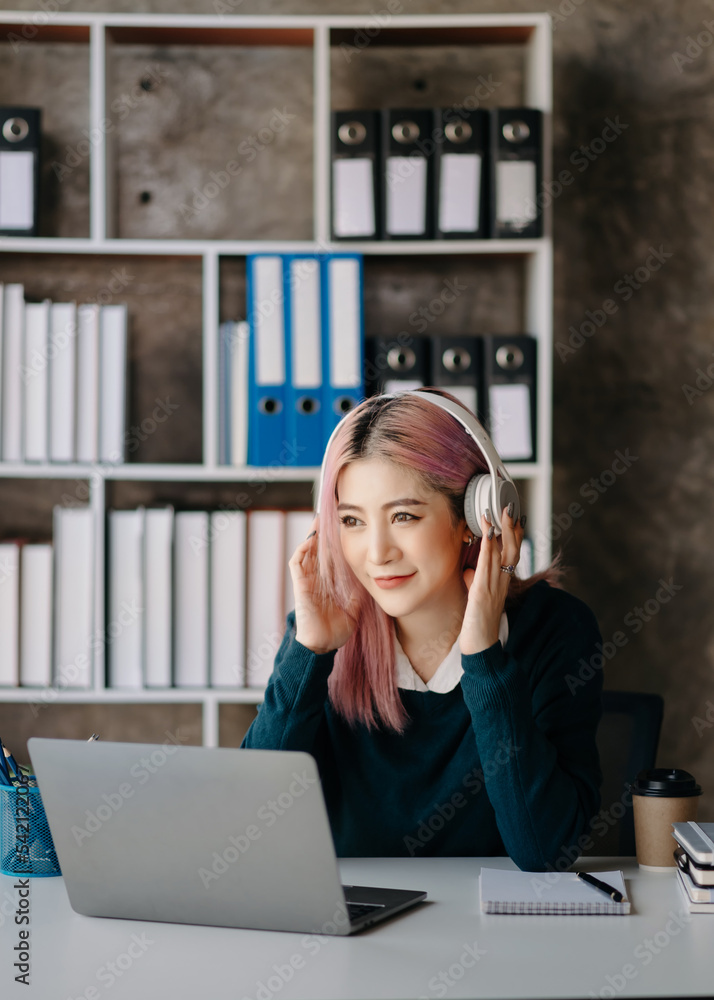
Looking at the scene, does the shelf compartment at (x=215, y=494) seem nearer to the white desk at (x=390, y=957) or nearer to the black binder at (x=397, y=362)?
the black binder at (x=397, y=362)

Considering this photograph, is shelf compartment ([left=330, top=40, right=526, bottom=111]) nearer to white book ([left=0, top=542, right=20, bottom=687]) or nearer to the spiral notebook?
white book ([left=0, top=542, right=20, bottom=687])

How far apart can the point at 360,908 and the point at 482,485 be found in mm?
587

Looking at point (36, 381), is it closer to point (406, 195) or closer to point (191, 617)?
point (191, 617)

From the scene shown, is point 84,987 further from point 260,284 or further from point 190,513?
point 260,284

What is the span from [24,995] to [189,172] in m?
2.21

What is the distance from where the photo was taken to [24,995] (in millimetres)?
839

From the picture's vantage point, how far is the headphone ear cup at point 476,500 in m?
1.37

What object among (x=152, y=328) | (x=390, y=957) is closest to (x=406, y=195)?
(x=152, y=328)

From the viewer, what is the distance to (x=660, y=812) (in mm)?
1236

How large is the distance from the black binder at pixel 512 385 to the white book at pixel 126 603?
0.85 m

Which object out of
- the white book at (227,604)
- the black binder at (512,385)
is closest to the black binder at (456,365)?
the black binder at (512,385)

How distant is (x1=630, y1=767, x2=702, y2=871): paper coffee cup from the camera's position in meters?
1.22

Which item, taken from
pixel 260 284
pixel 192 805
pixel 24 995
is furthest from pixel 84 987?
pixel 260 284

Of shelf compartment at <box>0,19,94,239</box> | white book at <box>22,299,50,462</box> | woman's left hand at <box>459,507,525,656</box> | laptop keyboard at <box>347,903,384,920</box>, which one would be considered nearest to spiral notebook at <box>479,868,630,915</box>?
laptop keyboard at <box>347,903,384,920</box>
